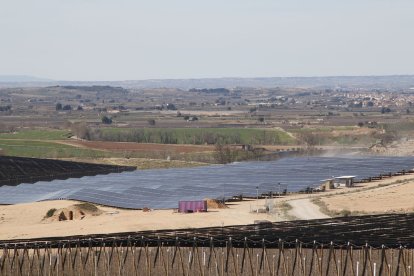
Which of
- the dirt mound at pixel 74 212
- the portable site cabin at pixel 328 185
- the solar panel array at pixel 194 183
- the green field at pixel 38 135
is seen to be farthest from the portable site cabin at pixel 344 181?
the green field at pixel 38 135

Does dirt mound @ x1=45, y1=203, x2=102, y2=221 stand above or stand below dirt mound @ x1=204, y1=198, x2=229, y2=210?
below

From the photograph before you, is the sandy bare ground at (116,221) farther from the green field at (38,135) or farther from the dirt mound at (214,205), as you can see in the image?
the green field at (38,135)

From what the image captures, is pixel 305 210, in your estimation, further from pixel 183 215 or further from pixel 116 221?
pixel 116 221

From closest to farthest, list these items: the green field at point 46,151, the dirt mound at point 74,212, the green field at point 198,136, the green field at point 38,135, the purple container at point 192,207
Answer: the purple container at point 192,207
the dirt mound at point 74,212
the green field at point 46,151
the green field at point 198,136
the green field at point 38,135

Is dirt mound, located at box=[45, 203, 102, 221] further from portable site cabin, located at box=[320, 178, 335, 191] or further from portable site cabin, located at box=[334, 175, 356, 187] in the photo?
portable site cabin, located at box=[334, 175, 356, 187]

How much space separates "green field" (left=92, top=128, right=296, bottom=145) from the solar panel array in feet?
151

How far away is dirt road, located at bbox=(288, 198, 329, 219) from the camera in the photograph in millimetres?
69375

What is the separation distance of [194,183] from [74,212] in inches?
846

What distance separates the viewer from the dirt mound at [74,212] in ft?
242

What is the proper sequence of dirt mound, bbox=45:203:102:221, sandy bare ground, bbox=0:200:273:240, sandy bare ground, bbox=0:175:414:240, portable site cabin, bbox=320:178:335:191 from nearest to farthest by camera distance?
sandy bare ground, bbox=0:200:273:240, sandy bare ground, bbox=0:175:414:240, dirt mound, bbox=45:203:102:221, portable site cabin, bbox=320:178:335:191

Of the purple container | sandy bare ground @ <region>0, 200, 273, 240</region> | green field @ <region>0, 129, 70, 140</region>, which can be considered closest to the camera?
sandy bare ground @ <region>0, 200, 273, 240</region>

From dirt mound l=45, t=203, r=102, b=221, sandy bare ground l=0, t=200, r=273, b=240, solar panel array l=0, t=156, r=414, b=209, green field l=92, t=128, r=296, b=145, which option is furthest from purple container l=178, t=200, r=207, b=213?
green field l=92, t=128, r=296, b=145

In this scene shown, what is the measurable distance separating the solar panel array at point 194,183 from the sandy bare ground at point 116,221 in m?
5.17

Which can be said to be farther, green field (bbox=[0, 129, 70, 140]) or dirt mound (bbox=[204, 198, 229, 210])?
green field (bbox=[0, 129, 70, 140])
